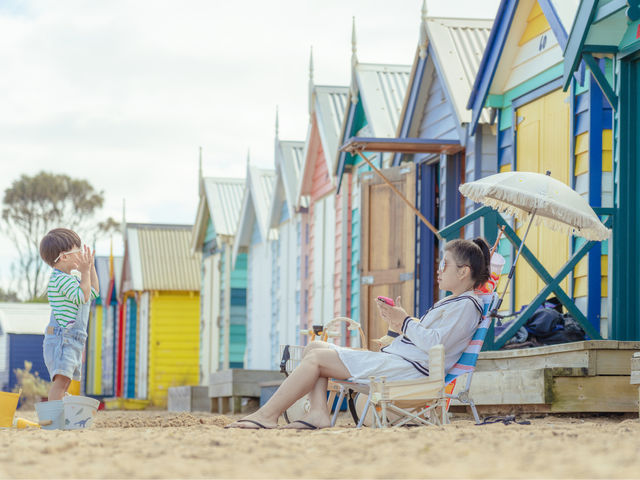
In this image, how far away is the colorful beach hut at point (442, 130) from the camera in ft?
33.5

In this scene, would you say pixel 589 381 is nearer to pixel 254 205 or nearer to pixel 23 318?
pixel 254 205

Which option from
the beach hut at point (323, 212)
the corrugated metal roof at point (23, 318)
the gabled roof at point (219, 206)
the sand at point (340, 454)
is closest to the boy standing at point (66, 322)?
the sand at point (340, 454)

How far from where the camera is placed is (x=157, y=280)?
24875 millimetres

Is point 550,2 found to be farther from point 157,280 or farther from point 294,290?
point 157,280

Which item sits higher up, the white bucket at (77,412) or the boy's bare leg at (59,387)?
the boy's bare leg at (59,387)

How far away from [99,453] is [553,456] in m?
1.69

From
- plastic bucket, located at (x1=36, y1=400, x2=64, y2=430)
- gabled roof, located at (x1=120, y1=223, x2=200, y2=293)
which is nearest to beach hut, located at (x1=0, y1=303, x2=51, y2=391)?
gabled roof, located at (x1=120, y1=223, x2=200, y2=293)

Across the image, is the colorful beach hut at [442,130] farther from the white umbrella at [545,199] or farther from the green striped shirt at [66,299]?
the green striped shirt at [66,299]

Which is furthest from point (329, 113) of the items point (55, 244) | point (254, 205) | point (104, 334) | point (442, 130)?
point (104, 334)

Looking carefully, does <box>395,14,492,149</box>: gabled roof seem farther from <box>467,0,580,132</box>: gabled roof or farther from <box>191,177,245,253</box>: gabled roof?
<box>191,177,245,253</box>: gabled roof

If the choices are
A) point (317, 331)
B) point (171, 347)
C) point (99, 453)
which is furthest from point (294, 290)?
point (99, 453)

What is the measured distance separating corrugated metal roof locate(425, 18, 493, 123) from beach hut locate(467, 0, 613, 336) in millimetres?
468

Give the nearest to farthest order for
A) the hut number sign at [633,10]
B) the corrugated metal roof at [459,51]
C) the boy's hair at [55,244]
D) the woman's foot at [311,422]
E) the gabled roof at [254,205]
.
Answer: the woman's foot at [311,422] < the boy's hair at [55,244] < the hut number sign at [633,10] < the corrugated metal roof at [459,51] < the gabled roof at [254,205]

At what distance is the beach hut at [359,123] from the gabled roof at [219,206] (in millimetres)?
7821
